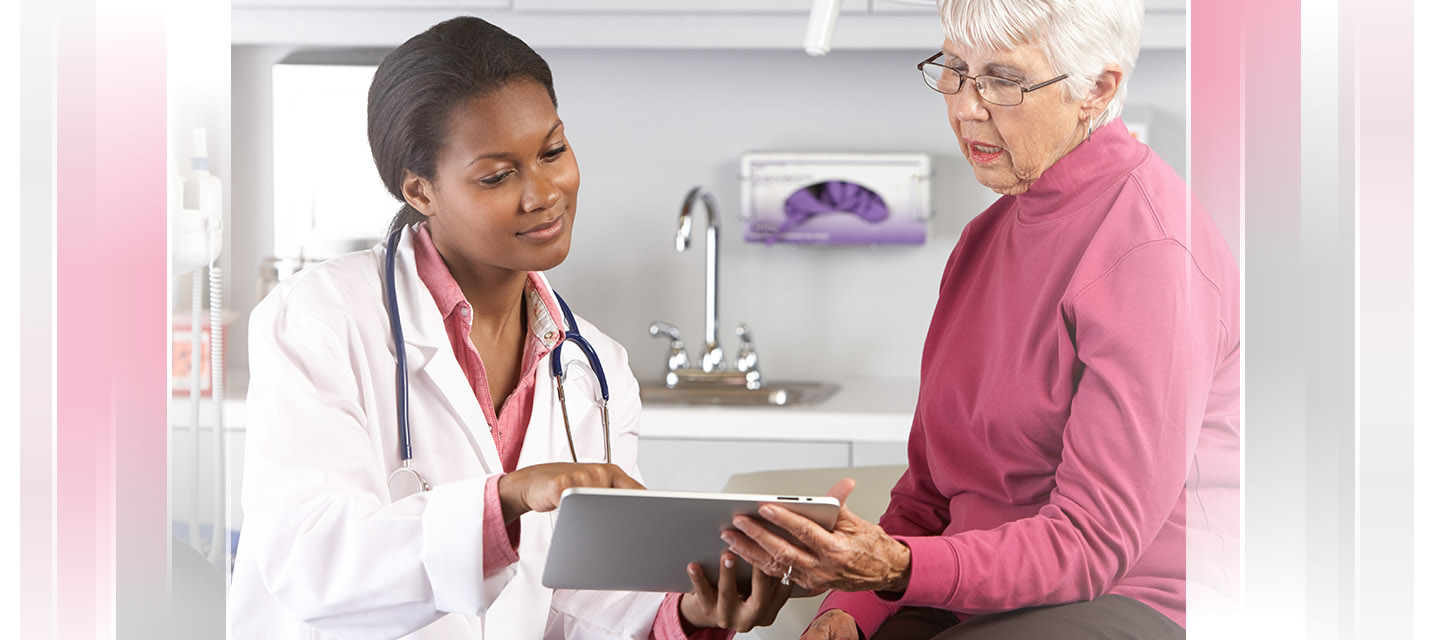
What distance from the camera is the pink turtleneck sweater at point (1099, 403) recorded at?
0.85m

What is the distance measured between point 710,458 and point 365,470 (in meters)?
0.33

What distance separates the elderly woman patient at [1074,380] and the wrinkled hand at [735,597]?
0.25ft

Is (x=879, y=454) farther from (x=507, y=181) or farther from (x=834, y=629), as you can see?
(x=507, y=181)

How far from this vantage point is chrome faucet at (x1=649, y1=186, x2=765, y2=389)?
1141 mm

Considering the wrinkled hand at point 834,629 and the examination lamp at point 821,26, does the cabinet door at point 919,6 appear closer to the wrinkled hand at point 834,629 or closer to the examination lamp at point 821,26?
the examination lamp at point 821,26

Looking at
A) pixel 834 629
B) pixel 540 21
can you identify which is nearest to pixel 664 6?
pixel 540 21

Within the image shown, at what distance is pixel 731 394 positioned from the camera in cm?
121

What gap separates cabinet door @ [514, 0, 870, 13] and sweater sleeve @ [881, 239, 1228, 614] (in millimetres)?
448

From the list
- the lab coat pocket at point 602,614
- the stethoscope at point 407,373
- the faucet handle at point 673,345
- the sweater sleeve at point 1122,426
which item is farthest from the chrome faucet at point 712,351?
the sweater sleeve at point 1122,426

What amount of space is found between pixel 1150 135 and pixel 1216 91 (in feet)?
0.34

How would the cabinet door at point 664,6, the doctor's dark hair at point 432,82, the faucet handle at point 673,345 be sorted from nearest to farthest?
the doctor's dark hair at point 432,82
the cabinet door at point 664,6
the faucet handle at point 673,345

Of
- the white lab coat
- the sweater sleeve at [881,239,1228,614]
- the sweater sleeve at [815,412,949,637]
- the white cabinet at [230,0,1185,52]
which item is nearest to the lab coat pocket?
the white lab coat
